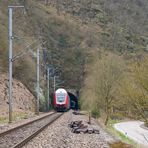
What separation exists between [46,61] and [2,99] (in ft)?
159

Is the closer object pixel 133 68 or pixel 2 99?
pixel 133 68

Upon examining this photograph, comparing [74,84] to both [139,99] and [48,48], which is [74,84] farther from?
[139,99]

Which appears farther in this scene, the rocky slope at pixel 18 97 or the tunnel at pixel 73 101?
the tunnel at pixel 73 101

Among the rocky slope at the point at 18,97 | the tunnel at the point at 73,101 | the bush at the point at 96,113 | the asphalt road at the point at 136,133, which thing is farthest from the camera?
the tunnel at the point at 73,101

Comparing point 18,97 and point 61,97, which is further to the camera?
point 61,97

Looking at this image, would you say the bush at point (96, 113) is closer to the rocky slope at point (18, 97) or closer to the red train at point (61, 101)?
the rocky slope at point (18, 97)

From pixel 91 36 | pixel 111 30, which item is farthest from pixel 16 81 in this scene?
pixel 111 30

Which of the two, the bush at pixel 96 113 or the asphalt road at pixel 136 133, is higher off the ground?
the bush at pixel 96 113

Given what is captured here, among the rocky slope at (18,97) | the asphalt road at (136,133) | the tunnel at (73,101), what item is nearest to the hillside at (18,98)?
the rocky slope at (18,97)

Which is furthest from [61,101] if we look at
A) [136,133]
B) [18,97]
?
[136,133]

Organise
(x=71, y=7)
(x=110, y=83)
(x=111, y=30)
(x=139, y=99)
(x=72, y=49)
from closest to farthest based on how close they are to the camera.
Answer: (x=139, y=99) < (x=110, y=83) < (x=72, y=49) < (x=111, y=30) < (x=71, y=7)

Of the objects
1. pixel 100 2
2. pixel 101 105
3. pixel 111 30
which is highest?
pixel 100 2

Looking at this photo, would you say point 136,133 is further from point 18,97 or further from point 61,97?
point 61,97

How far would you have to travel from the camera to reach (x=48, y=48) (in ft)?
383
